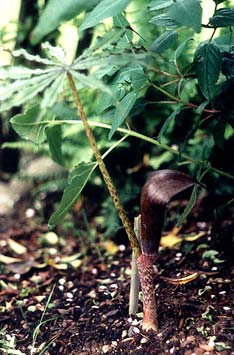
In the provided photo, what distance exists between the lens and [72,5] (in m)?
0.97

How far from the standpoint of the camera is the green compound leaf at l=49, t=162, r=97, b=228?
128 centimetres

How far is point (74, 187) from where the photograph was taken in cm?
128

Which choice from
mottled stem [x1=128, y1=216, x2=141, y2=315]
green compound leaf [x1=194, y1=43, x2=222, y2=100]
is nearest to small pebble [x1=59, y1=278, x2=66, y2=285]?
mottled stem [x1=128, y1=216, x2=141, y2=315]

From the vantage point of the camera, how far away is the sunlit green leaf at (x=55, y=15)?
0.92 metres

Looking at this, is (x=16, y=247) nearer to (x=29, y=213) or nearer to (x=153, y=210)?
(x=29, y=213)

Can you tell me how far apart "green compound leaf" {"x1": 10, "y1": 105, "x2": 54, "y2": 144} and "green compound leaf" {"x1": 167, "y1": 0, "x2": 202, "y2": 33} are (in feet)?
1.38

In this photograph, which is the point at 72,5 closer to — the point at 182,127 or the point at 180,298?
the point at 180,298

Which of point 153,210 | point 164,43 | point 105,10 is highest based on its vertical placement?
point 105,10

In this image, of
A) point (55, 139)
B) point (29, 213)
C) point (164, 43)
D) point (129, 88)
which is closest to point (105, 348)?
point (55, 139)

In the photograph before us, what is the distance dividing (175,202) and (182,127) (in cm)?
29

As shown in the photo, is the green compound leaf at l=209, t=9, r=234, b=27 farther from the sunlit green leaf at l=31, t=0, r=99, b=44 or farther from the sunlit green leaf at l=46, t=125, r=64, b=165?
the sunlit green leaf at l=46, t=125, r=64, b=165

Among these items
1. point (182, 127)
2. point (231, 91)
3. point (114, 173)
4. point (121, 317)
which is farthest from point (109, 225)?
point (231, 91)

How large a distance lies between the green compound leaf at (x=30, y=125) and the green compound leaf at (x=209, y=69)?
0.37 meters

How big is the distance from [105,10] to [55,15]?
4.5 inches
